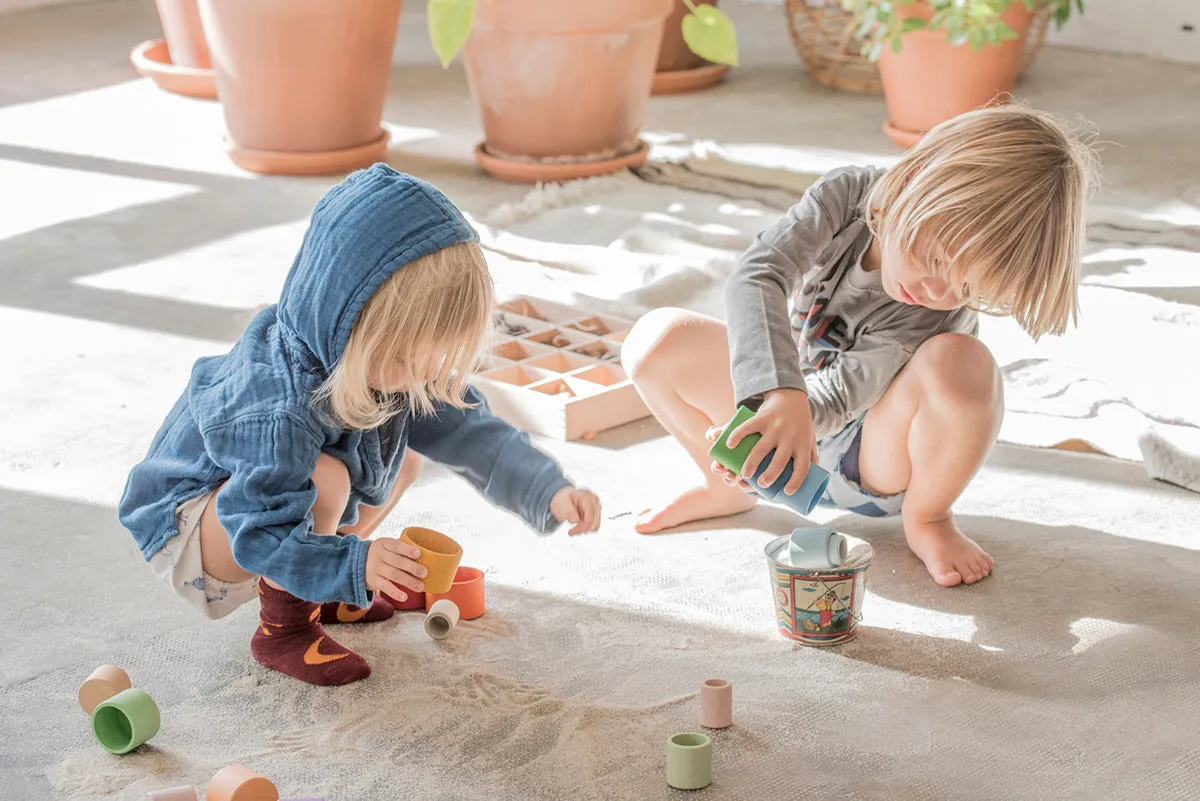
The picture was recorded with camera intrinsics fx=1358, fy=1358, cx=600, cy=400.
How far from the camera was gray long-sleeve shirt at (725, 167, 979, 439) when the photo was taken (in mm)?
1417

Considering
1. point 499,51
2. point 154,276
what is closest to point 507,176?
point 499,51

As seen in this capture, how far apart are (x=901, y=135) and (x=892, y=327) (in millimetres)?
1947

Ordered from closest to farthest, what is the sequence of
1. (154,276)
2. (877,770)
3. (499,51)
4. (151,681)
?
(877,770) → (151,681) → (154,276) → (499,51)

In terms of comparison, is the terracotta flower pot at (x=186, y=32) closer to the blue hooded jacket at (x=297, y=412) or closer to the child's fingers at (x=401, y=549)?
the blue hooded jacket at (x=297, y=412)

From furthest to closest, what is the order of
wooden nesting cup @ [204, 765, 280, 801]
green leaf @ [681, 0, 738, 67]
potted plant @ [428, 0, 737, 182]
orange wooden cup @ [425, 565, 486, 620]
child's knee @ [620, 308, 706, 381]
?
potted plant @ [428, 0, 737, 182] → green leaf @ [681, 0, 738, 67] → child's knee @ [620, 308, 706, 381] → orange wooden cup @ [425, 565, 486, 620] → wooden nesting cup @ [204, 765, 280, 801]

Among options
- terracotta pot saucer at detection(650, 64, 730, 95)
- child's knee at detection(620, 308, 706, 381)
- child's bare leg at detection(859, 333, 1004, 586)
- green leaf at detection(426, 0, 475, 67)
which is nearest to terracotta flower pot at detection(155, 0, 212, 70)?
terracotta pot saucer at detection(650, 64, 730, 95)

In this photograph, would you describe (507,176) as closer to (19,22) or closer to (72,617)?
(72,617)

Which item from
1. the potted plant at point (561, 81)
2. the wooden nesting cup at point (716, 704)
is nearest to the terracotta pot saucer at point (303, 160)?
the potted plant at point (561, 81)

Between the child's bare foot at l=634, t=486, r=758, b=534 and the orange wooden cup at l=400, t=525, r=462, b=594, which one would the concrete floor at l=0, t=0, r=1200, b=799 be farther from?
the child's bare foot at l=634, t=486, r=758, b=534

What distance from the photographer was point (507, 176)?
3.07 m

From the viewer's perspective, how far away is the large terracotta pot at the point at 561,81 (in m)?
2.89

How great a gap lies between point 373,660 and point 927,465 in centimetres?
62

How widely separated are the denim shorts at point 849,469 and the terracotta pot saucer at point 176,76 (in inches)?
106

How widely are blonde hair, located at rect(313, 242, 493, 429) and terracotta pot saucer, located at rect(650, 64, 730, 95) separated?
284 cm
